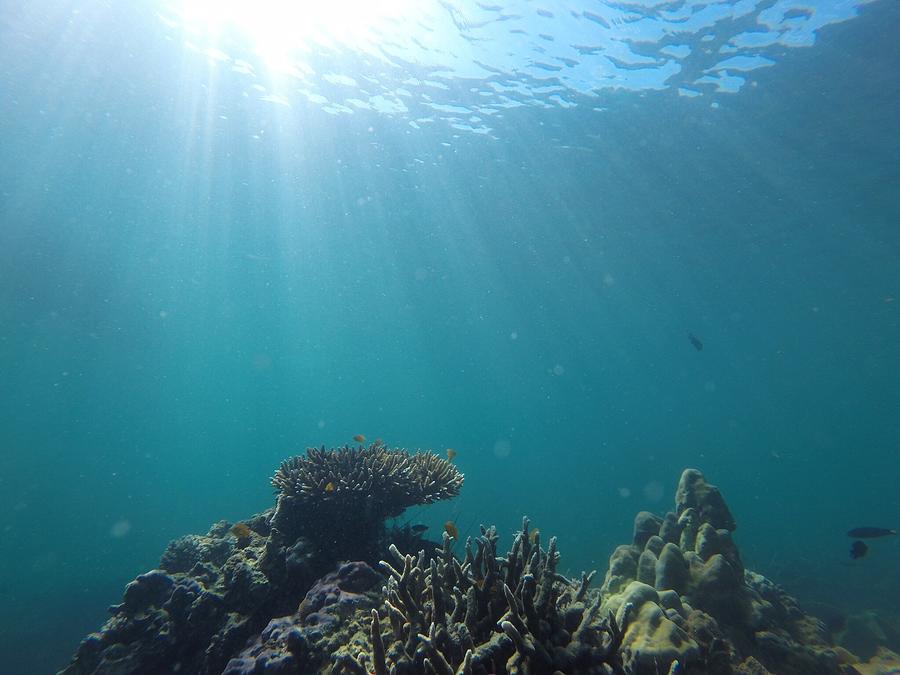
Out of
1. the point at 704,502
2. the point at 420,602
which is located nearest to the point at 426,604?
the point at 420,602

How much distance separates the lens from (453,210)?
3092 cm

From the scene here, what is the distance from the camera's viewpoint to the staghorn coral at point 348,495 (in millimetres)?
6203

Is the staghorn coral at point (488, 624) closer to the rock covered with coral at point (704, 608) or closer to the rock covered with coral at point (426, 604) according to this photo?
the rock covered with coral at point (426, 604)

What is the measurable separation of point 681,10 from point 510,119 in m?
8.05

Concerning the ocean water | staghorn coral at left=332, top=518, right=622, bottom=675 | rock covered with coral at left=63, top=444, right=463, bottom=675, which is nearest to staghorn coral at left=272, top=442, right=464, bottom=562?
rock covered with coral at left=63, top=444, right=463, bottom=675

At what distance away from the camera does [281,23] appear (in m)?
18.1

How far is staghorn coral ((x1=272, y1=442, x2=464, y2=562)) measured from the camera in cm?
620

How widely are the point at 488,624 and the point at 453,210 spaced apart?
97.3 feet

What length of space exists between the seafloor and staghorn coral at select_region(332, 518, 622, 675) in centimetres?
1

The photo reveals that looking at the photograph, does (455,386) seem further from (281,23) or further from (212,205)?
(281,23)

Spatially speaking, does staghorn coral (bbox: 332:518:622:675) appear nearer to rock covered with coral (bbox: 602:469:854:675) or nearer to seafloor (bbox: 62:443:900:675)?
seafloor (bbox: 62:443:900:675)

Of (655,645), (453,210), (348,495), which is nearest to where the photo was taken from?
(655,645)

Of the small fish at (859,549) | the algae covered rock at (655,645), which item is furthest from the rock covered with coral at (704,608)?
the small fish at (859,549)

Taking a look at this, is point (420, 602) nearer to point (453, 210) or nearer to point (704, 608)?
point (704, 608)
